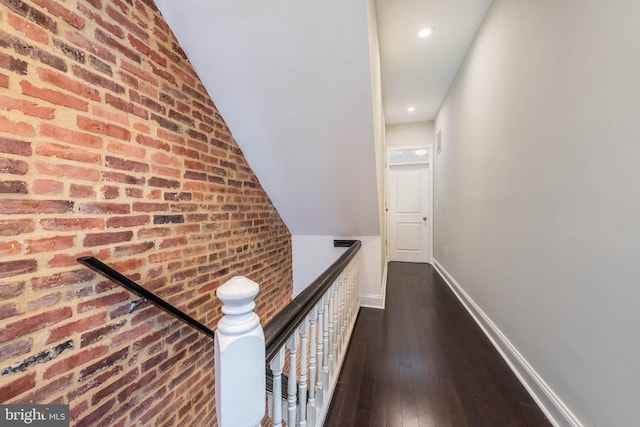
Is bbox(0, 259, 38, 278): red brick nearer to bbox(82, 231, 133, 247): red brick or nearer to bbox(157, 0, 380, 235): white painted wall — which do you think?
bbox(82, 231, 133, 247): red brick

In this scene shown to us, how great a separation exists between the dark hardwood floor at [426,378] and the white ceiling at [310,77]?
3.56 feet

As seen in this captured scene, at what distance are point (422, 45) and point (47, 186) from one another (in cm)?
325

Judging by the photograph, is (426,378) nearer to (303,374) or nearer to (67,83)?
(303,374)

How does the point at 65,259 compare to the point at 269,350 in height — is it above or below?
above

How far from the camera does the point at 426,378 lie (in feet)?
5.55

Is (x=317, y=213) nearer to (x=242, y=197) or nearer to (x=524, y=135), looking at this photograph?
(x=242, y=197)

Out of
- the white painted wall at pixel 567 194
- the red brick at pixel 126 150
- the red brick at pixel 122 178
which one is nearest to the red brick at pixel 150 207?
the red brick at pixel 122 178

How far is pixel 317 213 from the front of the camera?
8.81 feet

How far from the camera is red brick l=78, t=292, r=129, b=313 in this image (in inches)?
41.7

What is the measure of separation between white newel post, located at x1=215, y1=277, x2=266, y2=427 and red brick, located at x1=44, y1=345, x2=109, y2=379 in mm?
916

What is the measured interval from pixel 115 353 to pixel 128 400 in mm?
257

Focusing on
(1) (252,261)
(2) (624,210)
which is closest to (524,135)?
(2) (624,210)

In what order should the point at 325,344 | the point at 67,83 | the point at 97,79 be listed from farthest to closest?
the point at 325,344
the point at 97,79
the point at 67,83

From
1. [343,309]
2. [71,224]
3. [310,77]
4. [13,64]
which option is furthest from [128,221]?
[343,309]
